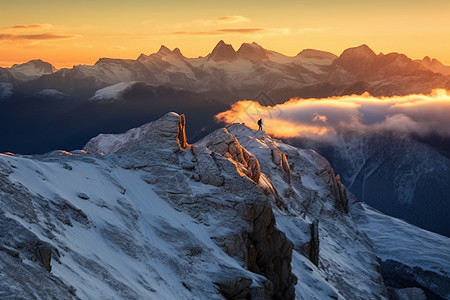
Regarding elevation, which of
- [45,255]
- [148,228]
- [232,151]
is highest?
[45,255]

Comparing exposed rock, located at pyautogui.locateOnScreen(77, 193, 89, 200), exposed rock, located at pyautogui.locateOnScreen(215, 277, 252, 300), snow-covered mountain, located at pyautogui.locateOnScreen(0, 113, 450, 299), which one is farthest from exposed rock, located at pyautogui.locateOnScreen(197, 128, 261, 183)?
exposed rock, located at pyautogui.locateOnScreen(77, 193, 89, 200)

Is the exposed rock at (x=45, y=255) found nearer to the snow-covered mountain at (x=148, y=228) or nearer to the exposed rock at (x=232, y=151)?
the snow-covered mountain at (x=148, y=228)

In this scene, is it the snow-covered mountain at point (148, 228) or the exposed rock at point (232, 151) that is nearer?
the snow-covered mountain at point (148, 228)

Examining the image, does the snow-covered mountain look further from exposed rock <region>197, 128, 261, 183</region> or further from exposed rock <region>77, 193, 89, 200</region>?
exposed rock <region>197, 128, 261, 183</region>

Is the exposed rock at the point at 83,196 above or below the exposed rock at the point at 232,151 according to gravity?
above

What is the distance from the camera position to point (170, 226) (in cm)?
8094

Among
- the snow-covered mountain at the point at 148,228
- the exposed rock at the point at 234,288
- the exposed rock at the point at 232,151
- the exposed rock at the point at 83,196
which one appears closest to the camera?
the snow-covered mountain at the point at 148,228

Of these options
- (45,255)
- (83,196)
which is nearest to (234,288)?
(83,196)

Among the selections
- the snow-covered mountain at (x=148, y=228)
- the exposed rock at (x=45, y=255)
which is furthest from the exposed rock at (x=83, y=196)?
the exposed rock at (x=45, y=255)

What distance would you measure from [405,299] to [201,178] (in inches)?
4481

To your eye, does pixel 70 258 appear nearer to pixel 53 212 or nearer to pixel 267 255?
pixel 53 212

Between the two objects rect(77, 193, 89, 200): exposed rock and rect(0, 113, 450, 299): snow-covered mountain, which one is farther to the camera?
rect(77, 193, 89, 200): exposed rock

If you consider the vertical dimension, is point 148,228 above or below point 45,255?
below

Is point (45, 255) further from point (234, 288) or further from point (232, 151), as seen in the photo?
point (232, 151)
